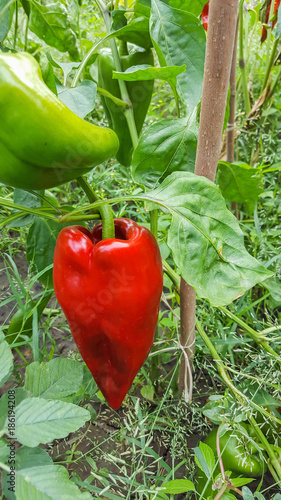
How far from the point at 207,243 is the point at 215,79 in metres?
0.22

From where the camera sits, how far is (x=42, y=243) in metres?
0.82

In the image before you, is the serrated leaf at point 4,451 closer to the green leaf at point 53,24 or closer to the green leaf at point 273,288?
the green leaf at point 273,288

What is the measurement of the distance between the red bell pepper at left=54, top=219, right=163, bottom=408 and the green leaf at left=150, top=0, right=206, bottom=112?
9.5 inches

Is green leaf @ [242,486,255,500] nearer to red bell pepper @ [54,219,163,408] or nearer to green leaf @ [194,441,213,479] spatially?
green leaf @ [194,441,213,479]

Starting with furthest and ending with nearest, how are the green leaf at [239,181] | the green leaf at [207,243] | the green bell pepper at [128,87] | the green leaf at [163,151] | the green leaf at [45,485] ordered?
the green leaf at [239,181], the green bell pepper at [128,87], the green leaf at [163,151], the green leaf at [207,243], the green leaf at [45,485]

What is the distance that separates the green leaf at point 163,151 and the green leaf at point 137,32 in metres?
0.16

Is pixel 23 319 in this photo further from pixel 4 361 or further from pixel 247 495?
pixel 247 495

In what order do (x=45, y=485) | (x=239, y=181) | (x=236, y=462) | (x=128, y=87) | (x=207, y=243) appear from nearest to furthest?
(x=45, y=485)
(x=207, y=243)
(x=236, y=462)
(x=128, y=87)
(x=239, y=181)

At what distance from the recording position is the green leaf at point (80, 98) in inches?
21.4

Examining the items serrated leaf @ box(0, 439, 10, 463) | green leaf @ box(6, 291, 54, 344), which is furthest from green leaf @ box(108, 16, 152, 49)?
serrated leaf @ box(0, 439, 10, 463)

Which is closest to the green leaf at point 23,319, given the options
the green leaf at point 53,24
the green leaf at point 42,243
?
the green leaf at point 42,243

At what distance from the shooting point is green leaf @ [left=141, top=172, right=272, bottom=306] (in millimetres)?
514

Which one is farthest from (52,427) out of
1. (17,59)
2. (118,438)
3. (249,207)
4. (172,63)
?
(249,207)

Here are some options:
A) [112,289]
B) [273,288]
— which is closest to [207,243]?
[112,289]
